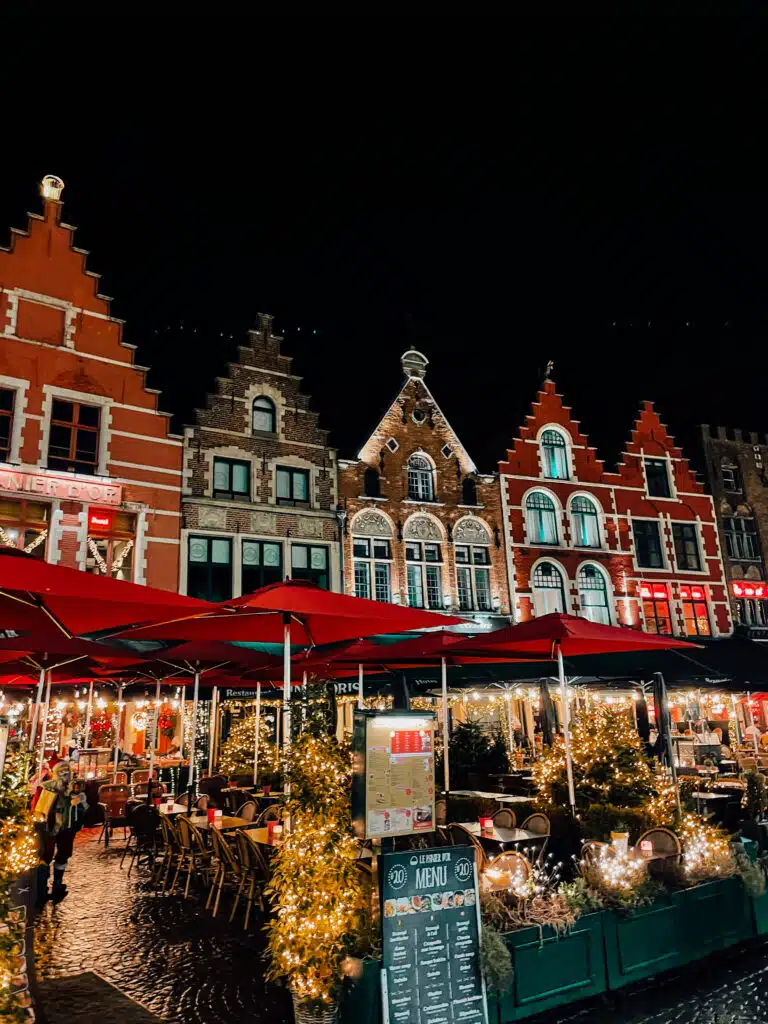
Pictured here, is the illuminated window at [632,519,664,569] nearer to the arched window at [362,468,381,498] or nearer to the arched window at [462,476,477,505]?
the arched window at [462,476,477,505]

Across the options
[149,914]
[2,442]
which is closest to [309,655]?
[149,914]

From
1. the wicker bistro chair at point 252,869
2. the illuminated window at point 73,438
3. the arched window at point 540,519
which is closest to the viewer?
the wicker bistro chair at point 252,869

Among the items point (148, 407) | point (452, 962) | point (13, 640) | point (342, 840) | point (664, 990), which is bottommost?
point (664, 990)

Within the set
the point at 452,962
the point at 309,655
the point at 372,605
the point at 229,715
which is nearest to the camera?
the point at 452,962

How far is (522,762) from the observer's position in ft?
61.5

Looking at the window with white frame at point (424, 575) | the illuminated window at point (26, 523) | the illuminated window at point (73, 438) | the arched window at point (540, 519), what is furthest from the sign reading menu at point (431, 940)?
the arched window at point (540, 519)

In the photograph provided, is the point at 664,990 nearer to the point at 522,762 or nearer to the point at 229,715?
the point at 522,762

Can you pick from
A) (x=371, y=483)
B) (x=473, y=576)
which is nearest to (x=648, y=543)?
(x=473, y=576)

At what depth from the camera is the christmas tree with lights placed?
9.72m

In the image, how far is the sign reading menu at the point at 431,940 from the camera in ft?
16.8

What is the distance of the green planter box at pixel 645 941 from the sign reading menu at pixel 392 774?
195cm

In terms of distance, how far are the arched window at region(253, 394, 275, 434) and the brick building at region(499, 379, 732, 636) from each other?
8963mm

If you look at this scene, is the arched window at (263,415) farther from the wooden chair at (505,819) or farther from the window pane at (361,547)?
the wooden chair at (505,819)

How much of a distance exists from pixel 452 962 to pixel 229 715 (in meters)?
16.9
